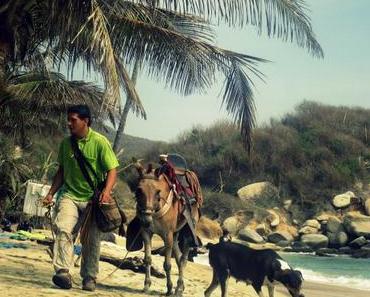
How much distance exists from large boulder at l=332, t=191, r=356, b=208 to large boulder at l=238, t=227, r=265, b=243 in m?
8.56

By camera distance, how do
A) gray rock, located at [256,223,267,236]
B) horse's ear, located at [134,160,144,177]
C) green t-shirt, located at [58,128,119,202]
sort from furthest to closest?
gray rock, located at [256,223,267,236], horse's ear, located at [134,160,144,177], green t-shirt, located at [58,128,119,202]

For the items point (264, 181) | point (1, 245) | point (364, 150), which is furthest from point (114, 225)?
point (364, 150)

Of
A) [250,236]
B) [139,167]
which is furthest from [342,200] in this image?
[139,167]

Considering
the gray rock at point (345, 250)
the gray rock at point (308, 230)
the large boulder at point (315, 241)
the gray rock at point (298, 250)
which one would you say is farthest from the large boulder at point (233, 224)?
the gray rock at point (345, 250)

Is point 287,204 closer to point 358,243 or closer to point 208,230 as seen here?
point 358,243

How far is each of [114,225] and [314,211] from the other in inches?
1509

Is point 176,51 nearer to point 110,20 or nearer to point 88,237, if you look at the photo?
point 110,20

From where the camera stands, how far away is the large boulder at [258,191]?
45500 mm

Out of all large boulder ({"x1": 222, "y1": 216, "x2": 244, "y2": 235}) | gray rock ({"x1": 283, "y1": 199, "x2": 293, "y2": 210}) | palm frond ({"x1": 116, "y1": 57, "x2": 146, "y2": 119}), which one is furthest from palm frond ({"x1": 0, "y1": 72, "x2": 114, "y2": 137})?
gray rock ({"x1": 283, "y1": 199, "x2": 293, "y2": 210})

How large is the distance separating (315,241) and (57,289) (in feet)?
99.8

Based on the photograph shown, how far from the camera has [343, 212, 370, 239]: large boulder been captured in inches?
1415

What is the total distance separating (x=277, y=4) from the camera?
9.30 m

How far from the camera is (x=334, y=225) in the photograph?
37.1 meters

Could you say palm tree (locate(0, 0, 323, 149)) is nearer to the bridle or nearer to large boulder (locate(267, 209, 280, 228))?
the bridle
